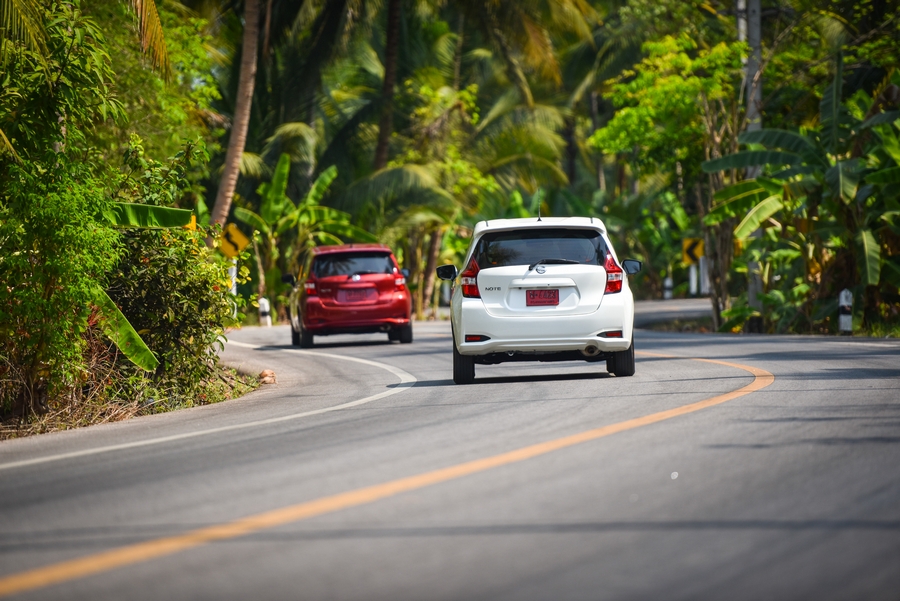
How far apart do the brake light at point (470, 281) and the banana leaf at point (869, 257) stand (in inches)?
464

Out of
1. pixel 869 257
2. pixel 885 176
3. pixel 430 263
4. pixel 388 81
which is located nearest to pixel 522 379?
pixel 869 257

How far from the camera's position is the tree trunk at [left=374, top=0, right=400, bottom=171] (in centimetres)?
3575

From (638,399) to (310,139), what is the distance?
28.2 meters

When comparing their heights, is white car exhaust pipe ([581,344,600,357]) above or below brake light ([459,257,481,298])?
below

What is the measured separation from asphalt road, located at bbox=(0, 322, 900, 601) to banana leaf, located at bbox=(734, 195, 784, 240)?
12.1 meters

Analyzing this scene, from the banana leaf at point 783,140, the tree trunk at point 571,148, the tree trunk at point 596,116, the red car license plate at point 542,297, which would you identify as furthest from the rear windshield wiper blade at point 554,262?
the tree trunk at point 571,148

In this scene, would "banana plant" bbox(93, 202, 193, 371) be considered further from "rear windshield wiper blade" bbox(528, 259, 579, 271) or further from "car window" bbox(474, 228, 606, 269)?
"rear windshield wiper blade" bbox(528, 259, 579, 271)

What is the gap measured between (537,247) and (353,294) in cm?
980

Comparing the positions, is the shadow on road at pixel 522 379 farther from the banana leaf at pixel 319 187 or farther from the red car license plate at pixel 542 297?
the banana leaf at pixel 319 187

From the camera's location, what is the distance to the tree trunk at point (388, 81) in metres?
35.8

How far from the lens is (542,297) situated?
1273 centimetres

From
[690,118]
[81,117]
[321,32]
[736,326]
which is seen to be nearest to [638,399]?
[81,117]

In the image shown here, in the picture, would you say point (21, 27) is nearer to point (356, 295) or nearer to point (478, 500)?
point (478, 500)

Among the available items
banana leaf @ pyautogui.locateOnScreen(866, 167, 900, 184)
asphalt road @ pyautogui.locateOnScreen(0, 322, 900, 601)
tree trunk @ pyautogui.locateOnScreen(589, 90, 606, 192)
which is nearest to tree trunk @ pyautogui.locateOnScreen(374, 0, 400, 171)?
banana leaf @ pyautogui.locateOnScreen(866, 167, 900, 184)
